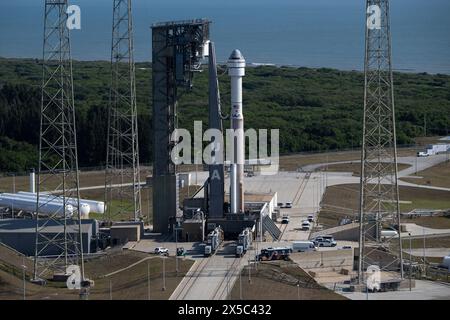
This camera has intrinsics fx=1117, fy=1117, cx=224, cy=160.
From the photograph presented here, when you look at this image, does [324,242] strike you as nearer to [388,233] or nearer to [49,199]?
[388,233]

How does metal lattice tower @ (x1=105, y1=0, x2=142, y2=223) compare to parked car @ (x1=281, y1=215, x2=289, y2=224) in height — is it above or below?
above

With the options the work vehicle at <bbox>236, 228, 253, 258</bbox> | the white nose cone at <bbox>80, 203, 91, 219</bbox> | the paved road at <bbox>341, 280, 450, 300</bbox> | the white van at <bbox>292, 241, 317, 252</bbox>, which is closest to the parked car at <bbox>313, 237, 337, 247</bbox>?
the white van at <bbox>292, 241, 317, 252</bbox>

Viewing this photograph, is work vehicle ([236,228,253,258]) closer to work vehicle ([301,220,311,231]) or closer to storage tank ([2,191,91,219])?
work vehicle ([301,220,311,231])

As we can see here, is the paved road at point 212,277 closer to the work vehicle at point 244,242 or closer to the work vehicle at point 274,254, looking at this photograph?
the work vehicle at point 244,242

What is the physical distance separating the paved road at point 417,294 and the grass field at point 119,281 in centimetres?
581

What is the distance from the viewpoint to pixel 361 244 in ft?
120

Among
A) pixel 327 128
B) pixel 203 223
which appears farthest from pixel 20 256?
pixel 327 128

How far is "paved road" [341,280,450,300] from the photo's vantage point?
33781 millimetres

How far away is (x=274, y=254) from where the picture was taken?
3962 centimetres

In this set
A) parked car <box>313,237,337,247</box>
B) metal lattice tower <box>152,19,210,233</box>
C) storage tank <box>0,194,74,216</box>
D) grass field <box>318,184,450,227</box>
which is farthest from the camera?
grass field <box>318,184,450,227</box>

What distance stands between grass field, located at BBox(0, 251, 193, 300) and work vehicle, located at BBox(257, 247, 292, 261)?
2.72m

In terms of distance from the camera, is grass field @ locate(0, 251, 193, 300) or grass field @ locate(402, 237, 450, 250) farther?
grass field @ locate(402, 237, 450, 250)

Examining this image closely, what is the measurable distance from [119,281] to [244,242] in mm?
5933
